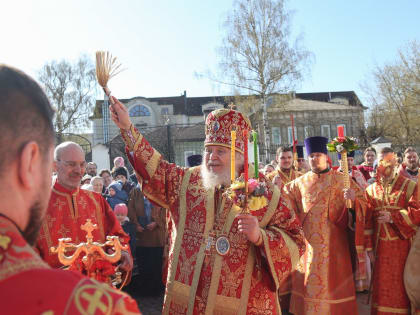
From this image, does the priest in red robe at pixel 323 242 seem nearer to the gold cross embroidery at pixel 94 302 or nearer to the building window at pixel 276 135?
the gold cross embroidery at pixel 94 302

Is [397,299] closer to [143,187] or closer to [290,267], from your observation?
[290,267]

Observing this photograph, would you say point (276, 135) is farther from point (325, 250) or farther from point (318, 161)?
point (325, 250)

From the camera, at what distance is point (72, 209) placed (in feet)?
12.5

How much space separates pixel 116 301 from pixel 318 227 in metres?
5.11

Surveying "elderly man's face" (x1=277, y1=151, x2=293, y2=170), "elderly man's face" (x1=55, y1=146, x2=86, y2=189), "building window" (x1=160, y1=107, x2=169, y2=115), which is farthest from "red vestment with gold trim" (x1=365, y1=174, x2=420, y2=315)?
"building window" (x1=160, y1=107, x2=169, y2=115)

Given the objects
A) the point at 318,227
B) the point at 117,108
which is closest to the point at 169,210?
the point at 117,108

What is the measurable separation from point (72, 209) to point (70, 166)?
0.37 m

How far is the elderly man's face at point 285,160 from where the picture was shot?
7484mm

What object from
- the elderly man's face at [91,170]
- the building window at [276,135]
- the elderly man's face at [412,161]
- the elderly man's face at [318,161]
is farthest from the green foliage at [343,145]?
the building window at [276,135]

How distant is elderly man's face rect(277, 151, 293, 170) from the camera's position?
24.6 feet

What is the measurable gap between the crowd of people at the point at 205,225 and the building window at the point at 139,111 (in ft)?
103

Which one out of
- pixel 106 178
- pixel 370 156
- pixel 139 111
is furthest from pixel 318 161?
pixel 139 111

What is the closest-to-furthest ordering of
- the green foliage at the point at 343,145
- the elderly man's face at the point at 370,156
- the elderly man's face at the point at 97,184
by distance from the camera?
the green foliage at the point at 343,145 → the elderly man's face at the point at 97,184 → the elderly man's face at the point at 370,156

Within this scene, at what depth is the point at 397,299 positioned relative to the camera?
552 centimetres
